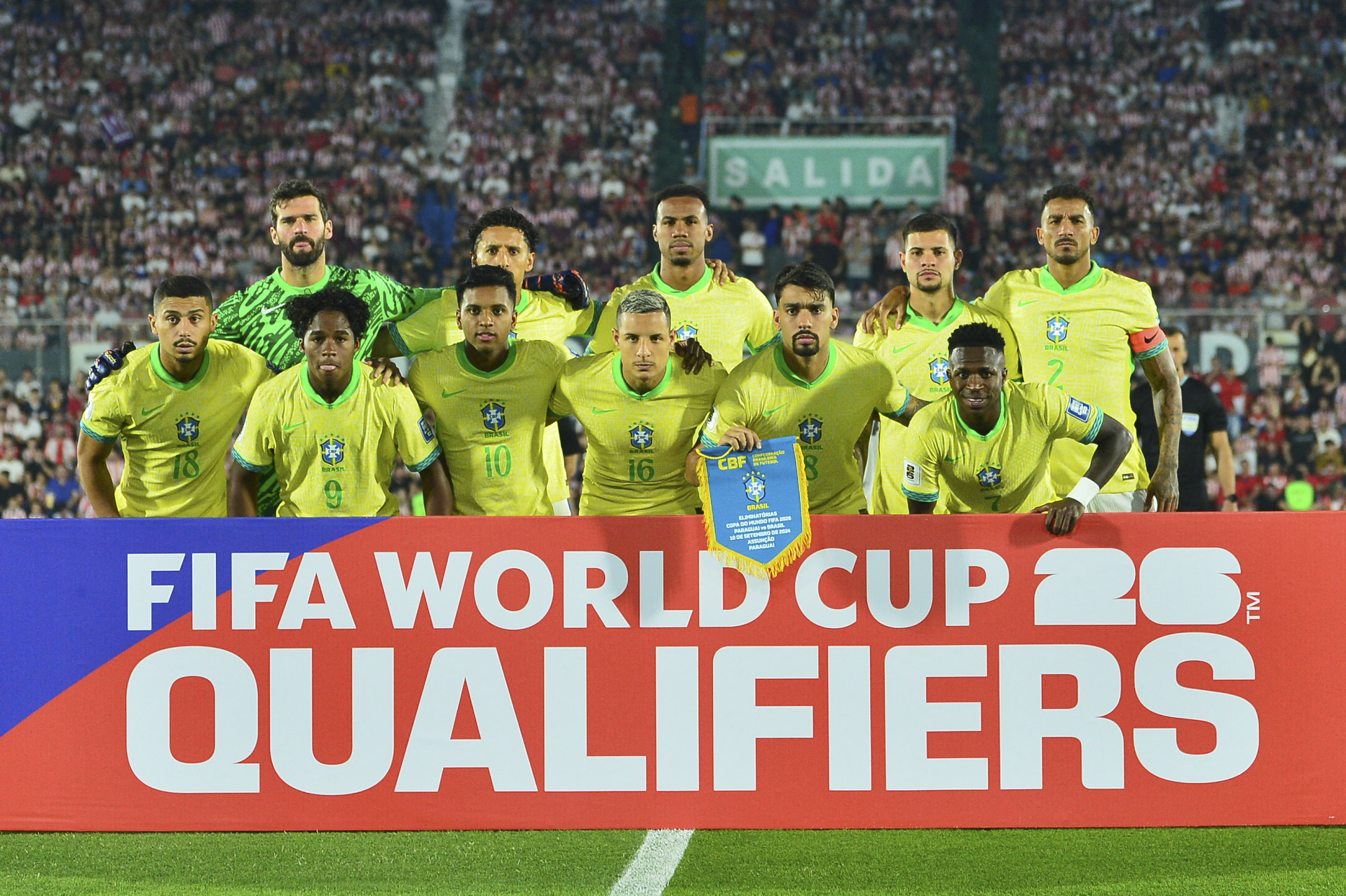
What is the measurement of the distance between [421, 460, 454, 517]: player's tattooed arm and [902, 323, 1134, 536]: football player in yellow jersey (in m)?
1.77

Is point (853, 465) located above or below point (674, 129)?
below

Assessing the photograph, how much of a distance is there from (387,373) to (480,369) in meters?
0.39

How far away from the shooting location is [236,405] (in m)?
5.57

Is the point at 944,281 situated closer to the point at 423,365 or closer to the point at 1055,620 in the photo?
the point at 1055,620

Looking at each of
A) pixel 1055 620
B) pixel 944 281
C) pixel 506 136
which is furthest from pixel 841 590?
pixel 506 136

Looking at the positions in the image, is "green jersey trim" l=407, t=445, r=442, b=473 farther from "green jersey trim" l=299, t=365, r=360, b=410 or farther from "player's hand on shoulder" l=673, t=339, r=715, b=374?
"player's hand on shoulder" l=673, t=339, r=715, b=374

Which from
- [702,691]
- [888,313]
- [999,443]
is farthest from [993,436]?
[702,691]

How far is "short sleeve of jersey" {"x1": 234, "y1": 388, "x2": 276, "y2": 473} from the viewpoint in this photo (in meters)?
5.17

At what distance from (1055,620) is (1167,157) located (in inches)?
827

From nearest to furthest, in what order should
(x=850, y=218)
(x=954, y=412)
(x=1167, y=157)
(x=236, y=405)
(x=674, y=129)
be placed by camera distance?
(x=954, y=412) < (x=236, y=405) < (x=850, y=218) < (x=1167, y=157) < (x=674, y=129)

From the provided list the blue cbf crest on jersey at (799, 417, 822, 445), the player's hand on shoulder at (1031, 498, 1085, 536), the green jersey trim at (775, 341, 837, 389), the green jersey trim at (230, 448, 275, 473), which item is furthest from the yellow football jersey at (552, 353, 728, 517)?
the player's hand on shoulder at (1031, 498, 1085, 536)

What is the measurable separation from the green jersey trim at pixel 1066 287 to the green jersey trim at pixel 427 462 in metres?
2.72

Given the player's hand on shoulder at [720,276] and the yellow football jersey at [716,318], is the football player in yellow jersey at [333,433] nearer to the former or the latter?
the yellow football jersey at [716,318]

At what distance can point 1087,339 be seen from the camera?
5770mm
